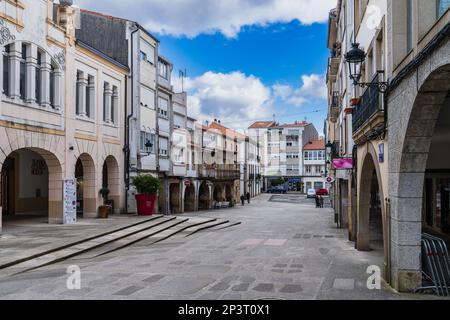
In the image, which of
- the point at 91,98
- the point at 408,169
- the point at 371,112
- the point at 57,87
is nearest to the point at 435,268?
the point at 408,169

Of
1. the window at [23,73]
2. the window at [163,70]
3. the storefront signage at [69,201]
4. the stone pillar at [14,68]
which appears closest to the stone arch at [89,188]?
the storefront signage at [69,201]

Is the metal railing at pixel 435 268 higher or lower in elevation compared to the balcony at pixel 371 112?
lower

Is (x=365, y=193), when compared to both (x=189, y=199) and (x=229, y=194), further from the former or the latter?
(x=229, y=194)

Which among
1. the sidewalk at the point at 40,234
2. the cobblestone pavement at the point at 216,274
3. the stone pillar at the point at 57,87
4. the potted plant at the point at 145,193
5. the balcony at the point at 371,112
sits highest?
the stone pillar at the point at 57,87

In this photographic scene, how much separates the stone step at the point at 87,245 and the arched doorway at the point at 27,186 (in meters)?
3.95

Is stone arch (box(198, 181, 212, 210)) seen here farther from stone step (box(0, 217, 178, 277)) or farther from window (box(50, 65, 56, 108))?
window (box(50, 65, 56, 108))

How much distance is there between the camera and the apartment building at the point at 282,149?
84188 mm

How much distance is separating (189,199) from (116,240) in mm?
22569

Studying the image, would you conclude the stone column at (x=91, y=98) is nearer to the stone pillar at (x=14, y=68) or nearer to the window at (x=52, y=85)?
the window at (x=52, y=85)

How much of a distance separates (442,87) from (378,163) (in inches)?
155

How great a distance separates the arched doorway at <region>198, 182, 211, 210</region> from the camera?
42250 mm

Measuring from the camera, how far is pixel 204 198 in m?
42.5
